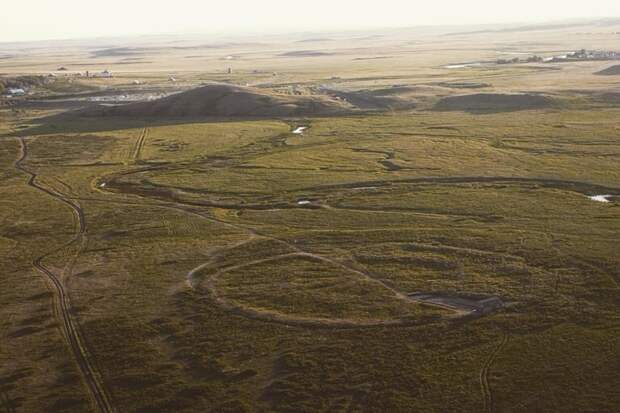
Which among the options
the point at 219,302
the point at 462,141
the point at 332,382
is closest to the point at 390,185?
the point at 462,141

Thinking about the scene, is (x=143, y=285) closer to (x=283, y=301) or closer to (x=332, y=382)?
(x=283, y=301)

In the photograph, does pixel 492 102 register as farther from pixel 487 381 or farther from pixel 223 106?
pixel 487 381

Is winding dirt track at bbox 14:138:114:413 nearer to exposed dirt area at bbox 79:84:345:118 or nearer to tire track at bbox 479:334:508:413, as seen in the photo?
tire track at bbox 479:334:508:413

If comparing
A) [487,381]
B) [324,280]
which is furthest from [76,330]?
[487,381]

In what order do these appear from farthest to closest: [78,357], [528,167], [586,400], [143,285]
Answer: [528,167], [143,285], [78,357], [586,400]

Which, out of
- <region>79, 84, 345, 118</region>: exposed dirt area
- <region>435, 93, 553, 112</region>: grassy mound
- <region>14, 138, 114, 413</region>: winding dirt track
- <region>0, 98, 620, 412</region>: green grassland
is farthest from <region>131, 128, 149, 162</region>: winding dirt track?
<region>435, 93, 553, 112</region>: grassy mound

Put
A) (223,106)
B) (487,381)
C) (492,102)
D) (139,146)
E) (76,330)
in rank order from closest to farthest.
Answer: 1. (487,381)
2. (76,330)
3. (139,146)
4. (492,102)
5. (223,106)

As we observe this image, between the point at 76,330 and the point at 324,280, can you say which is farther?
the point at 324,280

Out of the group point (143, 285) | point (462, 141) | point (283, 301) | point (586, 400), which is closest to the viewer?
point (586, 400)
